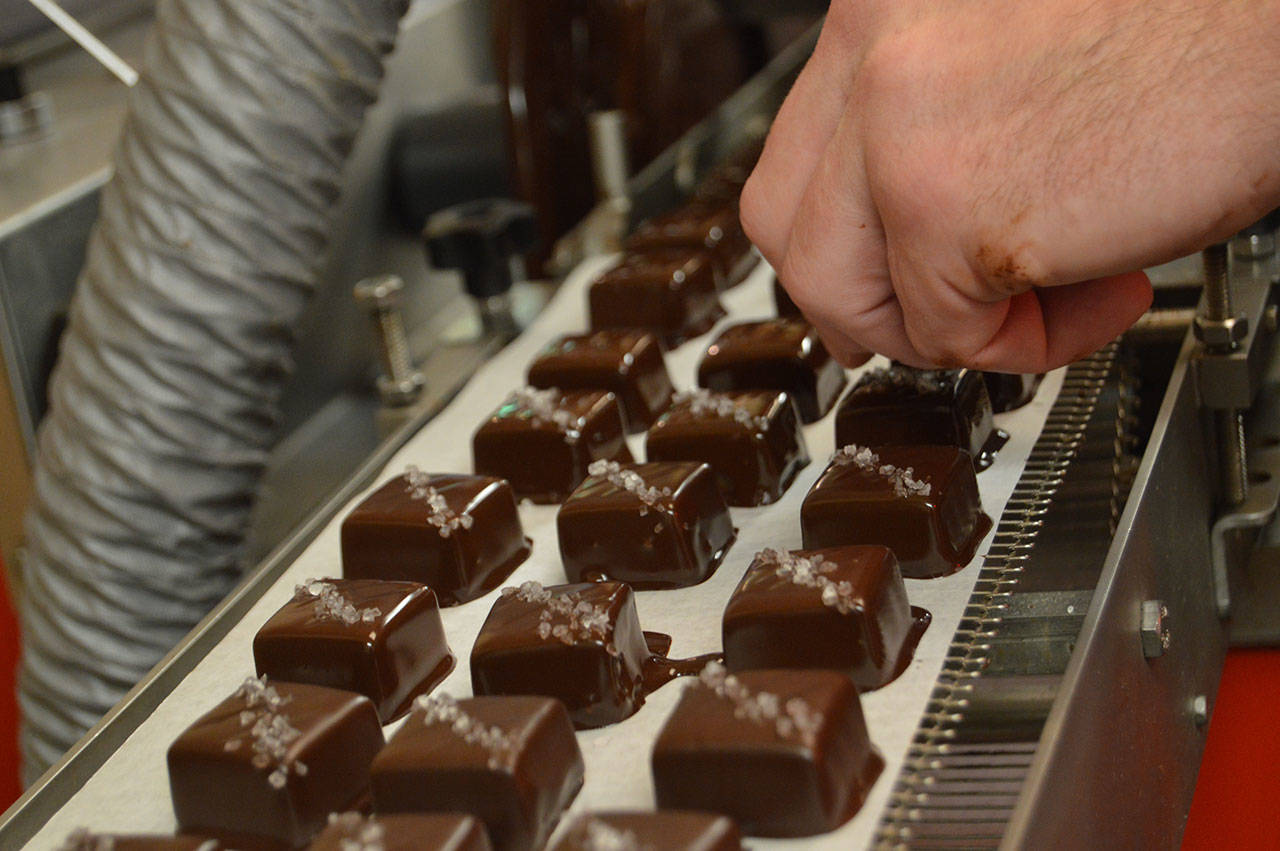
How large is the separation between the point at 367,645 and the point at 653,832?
0.37 metres

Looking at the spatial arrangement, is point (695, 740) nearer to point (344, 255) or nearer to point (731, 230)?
point (731, 230)

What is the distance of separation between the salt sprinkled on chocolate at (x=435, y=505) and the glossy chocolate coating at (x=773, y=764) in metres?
0.41

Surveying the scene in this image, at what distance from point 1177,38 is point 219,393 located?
112cm

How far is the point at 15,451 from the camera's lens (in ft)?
5.80

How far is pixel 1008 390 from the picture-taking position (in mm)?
1498

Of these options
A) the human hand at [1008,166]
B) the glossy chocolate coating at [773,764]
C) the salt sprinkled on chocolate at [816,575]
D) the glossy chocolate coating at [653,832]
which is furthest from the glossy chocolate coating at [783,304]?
the glossy chocolate coating at [653,832]

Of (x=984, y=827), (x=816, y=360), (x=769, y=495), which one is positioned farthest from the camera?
(x=816, y=360)

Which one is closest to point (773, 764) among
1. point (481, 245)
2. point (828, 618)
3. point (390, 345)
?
point (828, 618)

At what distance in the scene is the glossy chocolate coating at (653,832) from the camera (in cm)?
84

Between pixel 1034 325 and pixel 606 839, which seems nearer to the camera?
pixel 606 839

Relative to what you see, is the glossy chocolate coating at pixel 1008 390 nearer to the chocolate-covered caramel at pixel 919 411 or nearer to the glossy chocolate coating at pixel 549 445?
the chocolate-covered caramel at pixel 919 411

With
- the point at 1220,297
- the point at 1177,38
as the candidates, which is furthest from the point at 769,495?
the point at 1177,38

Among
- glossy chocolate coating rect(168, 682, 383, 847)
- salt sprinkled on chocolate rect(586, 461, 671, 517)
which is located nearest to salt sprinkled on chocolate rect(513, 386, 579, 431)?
salt sprinkled on chocolate rect(586, 461, 671, 517)

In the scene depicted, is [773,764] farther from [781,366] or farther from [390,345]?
[390,345]
